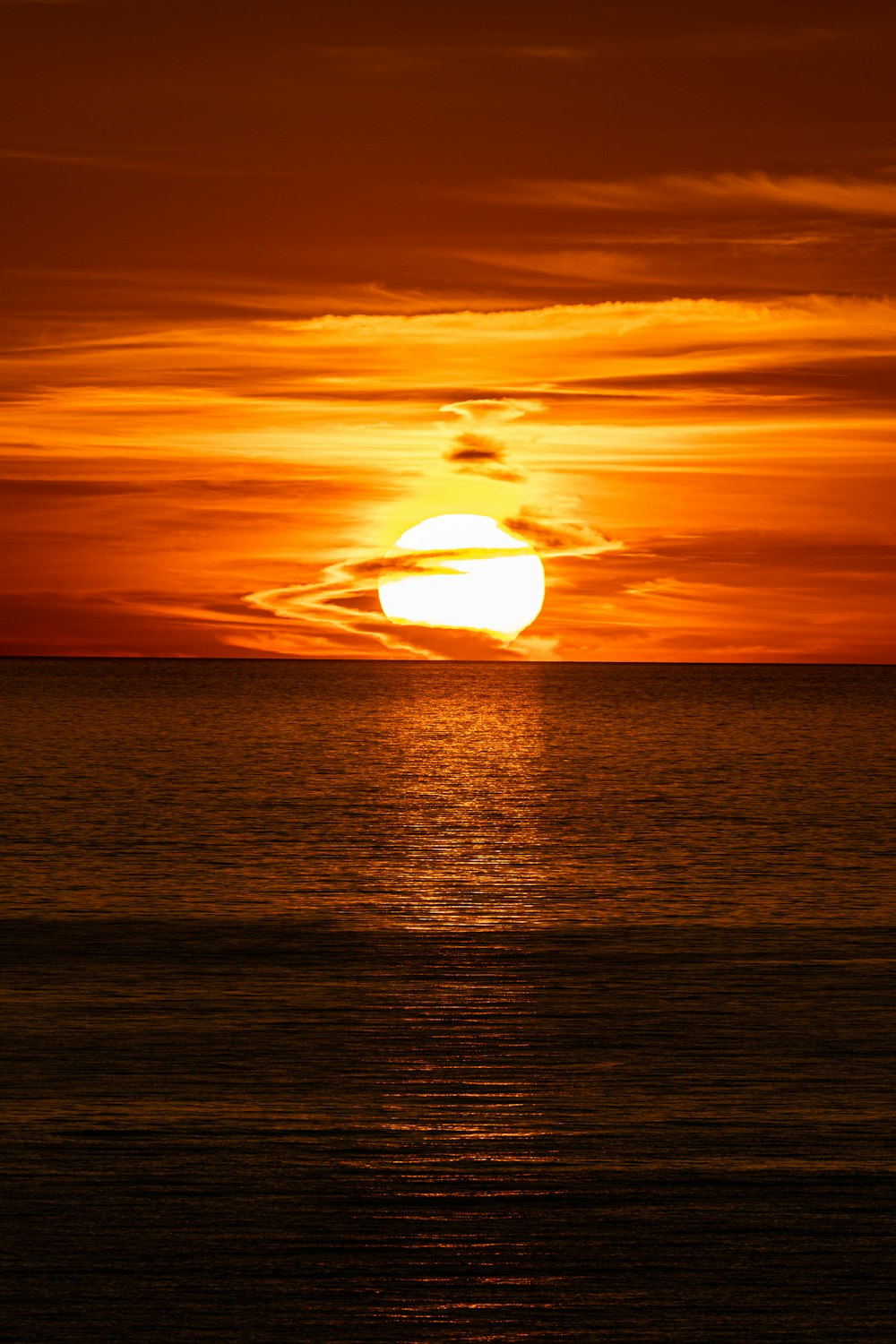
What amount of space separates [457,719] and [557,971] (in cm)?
12035

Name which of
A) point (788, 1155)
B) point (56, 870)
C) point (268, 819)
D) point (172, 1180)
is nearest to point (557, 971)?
point (788, 1155)

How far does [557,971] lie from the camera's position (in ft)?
66.9

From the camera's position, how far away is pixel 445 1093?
547 inches

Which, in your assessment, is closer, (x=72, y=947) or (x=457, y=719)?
(x=72, y=947)

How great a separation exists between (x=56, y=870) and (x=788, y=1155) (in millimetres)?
22918

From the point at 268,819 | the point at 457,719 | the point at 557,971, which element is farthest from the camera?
the point at 457,719

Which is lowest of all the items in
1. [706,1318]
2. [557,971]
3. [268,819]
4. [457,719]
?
[706,1318]

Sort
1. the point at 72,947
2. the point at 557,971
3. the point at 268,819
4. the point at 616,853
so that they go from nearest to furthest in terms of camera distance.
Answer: the point at 557,971 < the point at 72,947 < the point at 616,853 < the point at 268,819

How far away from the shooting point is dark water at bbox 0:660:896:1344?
30.5ft

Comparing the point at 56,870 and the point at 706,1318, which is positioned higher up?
the point at 56,870

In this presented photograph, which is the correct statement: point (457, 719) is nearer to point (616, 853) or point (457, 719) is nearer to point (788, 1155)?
point (616, 853)

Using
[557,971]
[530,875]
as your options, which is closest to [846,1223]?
[557,971]

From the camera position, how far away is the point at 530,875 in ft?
105

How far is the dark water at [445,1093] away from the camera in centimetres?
930
